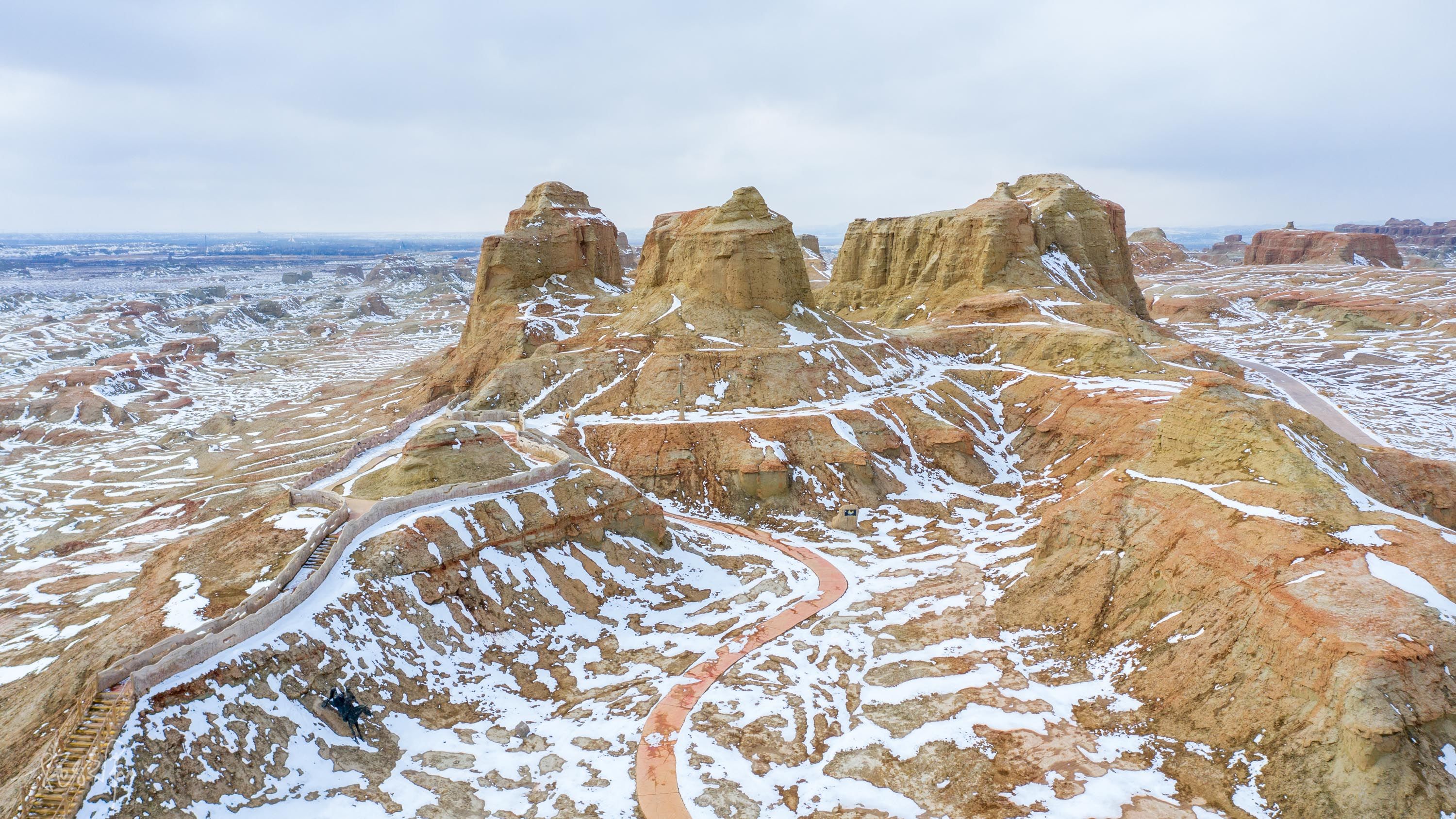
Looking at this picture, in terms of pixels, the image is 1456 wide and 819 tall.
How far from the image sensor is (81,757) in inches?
751

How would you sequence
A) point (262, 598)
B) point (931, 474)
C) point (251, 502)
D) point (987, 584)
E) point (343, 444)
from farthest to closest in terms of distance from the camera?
1. point (343, 444)
2. point (931, 474)
3. point (251, 502)
4. point (987, 584)
5. point (262, 598)

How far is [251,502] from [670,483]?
28441mm

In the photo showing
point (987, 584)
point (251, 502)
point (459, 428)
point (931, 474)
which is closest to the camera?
point (987, 584)

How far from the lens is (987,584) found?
36062mm

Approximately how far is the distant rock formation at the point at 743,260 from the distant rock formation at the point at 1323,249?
179 m

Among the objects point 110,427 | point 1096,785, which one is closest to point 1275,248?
point 1096,785

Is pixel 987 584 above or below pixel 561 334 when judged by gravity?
below

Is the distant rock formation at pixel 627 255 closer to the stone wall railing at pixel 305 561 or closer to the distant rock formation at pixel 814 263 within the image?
the distant rock formation at pixel 814 263

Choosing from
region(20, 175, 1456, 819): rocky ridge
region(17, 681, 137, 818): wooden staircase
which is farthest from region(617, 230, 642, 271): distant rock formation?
region(17, 681, 137, 818): wooden staircase

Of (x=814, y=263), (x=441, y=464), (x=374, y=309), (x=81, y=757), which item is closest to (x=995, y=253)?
(x=441, y=464)

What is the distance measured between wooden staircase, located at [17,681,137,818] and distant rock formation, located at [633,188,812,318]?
169 feet

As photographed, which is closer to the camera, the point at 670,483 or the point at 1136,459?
the point at 1136,459

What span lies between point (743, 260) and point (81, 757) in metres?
54.5

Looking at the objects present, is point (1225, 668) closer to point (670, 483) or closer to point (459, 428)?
point (670, 483)
